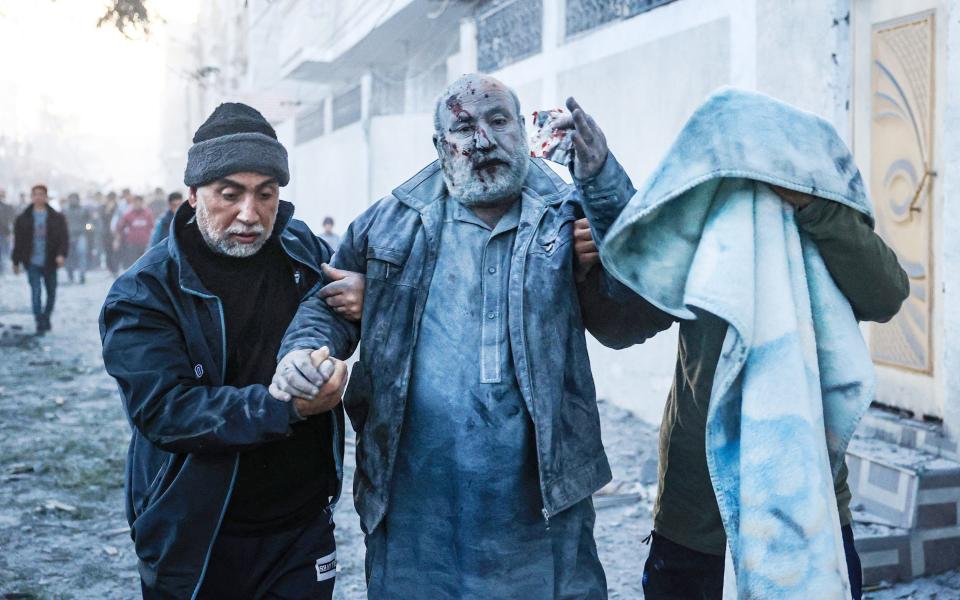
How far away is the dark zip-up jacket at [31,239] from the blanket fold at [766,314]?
11789mm

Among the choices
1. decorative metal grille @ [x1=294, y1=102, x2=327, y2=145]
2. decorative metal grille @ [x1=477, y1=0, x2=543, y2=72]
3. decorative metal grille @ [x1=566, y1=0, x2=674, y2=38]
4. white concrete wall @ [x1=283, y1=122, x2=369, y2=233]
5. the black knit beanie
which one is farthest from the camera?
decorative metal grille @ [x1=294, y1=102, x2=327, y2=145]

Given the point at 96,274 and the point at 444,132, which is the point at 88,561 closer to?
the point at 444,132

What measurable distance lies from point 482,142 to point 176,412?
109cm

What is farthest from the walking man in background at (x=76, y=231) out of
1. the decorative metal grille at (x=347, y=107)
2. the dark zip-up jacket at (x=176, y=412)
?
the dark zip-up jacket at (x=176, y=412)

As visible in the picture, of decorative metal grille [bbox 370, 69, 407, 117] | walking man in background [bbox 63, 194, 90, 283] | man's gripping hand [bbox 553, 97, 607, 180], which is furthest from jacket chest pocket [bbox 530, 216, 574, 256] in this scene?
walking man in background [bbox 63, 194, 90, 283]

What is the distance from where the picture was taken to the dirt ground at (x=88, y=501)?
483 centimetres

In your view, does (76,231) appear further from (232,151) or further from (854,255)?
(854,255)

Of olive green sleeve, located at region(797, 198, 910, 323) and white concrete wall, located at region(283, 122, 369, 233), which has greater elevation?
white concrete wall, located at region(283, 122, 369, 233)

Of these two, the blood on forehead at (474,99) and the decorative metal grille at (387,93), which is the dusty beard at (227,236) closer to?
the blood on forehead at (474,99)

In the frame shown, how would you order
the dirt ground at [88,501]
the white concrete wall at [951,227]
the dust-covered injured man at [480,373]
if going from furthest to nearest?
the dirt ground at [88,501]
the white concrete wall at [951,227]
the dust-covered injured man at [480,373]

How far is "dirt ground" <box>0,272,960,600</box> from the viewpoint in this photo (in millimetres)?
4828

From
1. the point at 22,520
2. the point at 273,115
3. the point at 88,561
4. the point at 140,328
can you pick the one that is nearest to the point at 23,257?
the point at 22,520

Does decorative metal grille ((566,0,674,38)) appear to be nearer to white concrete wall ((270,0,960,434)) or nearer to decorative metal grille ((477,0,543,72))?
white concrete wall ((270,0,960,434))

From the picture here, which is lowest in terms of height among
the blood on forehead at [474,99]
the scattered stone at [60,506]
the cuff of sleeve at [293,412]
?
the scattered stone at [60,506]
